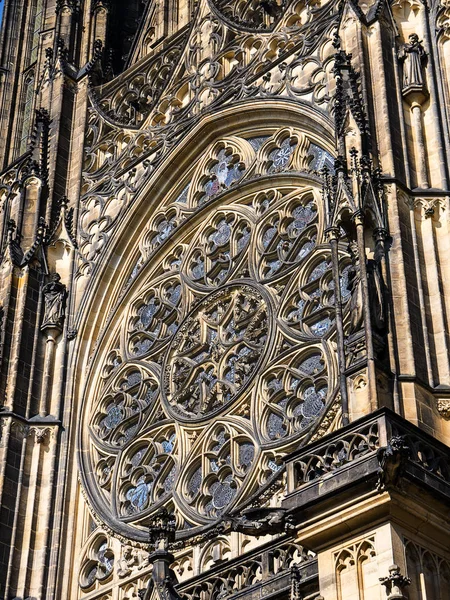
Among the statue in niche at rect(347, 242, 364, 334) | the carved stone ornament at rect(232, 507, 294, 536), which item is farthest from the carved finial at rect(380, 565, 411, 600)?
the statue in niche at rect(347, 242, 364, 334)

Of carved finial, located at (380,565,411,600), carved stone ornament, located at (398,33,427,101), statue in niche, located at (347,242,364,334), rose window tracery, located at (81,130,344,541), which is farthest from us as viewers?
carved stone ornament, located at (398,33,427,101)

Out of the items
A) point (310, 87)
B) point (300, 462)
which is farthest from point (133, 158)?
point (300, 462)

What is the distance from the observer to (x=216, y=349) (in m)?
20.8

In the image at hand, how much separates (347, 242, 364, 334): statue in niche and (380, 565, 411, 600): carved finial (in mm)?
3484

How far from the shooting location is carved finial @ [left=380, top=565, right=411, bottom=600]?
1402 centimetres

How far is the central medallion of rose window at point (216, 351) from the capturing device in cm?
2020

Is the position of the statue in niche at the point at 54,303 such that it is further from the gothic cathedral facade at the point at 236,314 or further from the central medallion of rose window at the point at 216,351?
the central medallion of rose window at the point at 216,351

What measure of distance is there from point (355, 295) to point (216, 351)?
4.19 m

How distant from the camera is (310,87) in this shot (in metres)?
21.4

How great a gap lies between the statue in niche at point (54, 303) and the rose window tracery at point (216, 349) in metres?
0.88

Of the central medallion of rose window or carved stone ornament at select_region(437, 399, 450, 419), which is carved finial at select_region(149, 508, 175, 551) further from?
carved stone ornament at select_region(437, 399, 450, 419)

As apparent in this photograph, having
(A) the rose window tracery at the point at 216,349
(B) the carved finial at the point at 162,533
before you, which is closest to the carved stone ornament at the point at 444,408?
(A) the rose window tracery at the point at 216,349

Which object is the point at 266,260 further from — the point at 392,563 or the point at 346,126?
the point at 392,563

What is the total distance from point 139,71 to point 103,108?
90 cm
